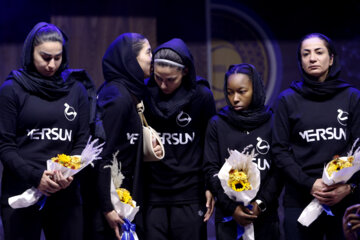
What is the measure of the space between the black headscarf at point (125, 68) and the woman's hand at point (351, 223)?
1463 millimetres

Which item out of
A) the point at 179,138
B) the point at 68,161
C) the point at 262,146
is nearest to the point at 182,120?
the point at 179,138

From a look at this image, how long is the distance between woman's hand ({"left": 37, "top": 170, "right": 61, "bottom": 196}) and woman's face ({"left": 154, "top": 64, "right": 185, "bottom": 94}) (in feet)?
→ 3.23

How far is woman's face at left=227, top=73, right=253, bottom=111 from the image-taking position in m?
3.42

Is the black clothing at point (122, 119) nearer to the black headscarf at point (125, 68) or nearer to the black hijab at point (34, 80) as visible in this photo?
the black headscarf at point (125, 68)

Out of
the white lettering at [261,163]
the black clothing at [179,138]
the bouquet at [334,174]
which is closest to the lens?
the bouquet at [334,174]

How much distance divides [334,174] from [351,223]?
0.34 meters

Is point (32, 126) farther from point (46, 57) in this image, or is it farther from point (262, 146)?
point (262, 146)

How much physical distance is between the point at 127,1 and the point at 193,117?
2.10 m

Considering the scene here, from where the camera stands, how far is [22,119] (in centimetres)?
301

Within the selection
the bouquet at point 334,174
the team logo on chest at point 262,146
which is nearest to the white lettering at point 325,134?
the bouquet at point 334,174

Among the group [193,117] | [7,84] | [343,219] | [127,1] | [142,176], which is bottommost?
[343,219]

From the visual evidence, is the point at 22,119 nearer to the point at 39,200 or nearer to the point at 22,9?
the point at 39,200

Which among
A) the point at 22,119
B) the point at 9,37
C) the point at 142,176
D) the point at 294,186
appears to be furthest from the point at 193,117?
the point at 9,37

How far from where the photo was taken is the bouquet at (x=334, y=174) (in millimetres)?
2986
